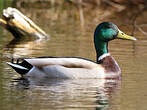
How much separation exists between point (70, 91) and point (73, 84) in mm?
732

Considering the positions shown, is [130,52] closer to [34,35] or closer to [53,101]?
[34,35]

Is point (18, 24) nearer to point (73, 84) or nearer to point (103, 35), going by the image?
point (103, 35)

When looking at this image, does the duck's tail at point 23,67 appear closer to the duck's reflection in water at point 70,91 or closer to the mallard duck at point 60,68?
the mallard duck at point 60,68

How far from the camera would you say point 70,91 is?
10.2 meters

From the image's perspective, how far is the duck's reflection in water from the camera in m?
9.13

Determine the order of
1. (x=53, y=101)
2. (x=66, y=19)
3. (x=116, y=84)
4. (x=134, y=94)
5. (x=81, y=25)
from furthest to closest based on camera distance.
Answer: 1. (x=66, y=19)
2. (x=81, y=25)
3. (x=116, y=84)
4. (x=134, y=94)
5. (x=53, y=101)

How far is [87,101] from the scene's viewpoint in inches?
369

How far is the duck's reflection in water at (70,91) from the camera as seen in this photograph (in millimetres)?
9133

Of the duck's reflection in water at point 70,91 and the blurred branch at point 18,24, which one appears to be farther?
the blurred branch at point 18,24

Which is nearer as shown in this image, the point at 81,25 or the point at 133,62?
the point at 133,62

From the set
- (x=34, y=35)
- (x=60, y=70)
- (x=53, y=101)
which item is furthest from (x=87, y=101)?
(x=34, y=35)

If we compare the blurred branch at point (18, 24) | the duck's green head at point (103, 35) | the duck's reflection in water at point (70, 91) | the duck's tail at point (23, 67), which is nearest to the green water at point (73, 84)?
the duck's reflection in water at point (70, 91)

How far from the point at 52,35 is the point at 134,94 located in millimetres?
8989

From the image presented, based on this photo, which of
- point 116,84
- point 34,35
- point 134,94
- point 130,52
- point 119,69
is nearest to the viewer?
point 134,94
